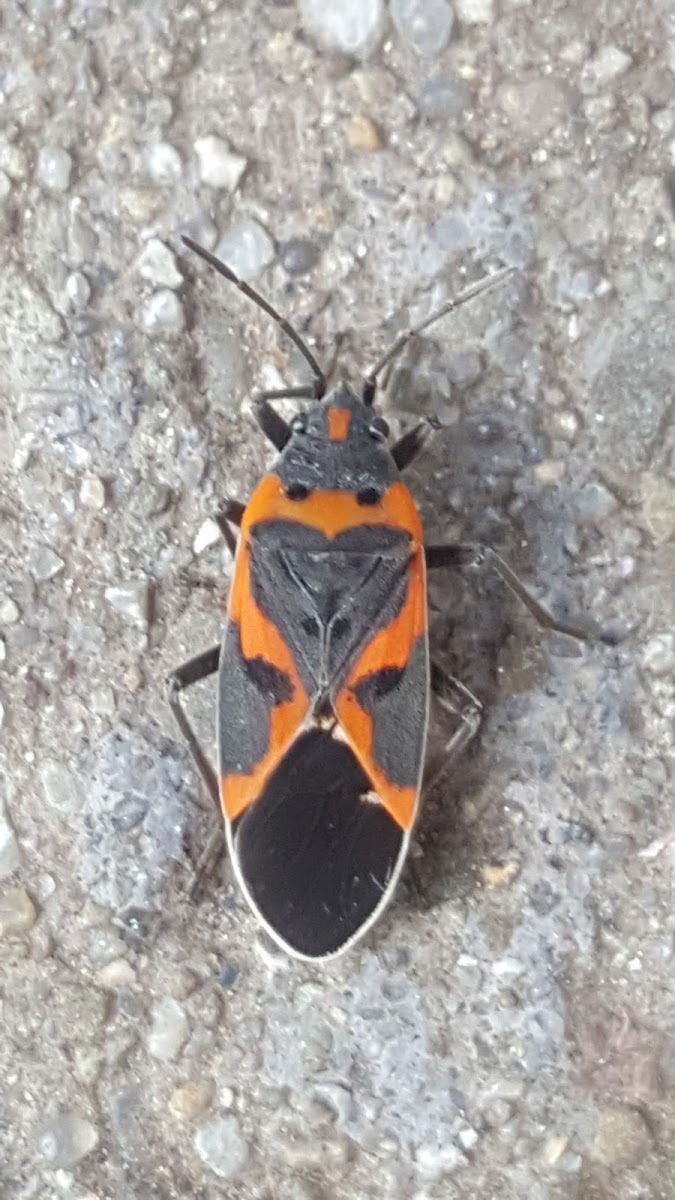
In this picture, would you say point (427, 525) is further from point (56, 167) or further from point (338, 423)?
point (56, 167)

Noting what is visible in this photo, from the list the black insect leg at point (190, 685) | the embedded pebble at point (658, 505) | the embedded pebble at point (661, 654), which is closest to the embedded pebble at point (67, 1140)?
the black insect leg at point (190, 685)

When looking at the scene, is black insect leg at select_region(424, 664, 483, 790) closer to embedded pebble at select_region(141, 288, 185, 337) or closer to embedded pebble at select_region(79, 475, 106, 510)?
embedded pebble at select_region(79, 475, 106, 510)

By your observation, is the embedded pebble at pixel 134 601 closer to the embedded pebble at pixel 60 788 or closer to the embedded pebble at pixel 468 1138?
the embedded pebble at pixel 60 788

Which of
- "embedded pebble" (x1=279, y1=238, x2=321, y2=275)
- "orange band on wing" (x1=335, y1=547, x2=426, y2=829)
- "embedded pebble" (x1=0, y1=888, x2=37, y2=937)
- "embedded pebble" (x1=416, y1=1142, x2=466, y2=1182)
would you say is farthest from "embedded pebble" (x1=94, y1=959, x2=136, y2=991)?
"embedded pebble" (x1=279, y1=238, x2=321, y2=275)

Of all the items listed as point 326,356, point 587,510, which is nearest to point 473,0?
point 326,356

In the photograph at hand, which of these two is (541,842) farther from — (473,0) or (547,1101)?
(473,0)

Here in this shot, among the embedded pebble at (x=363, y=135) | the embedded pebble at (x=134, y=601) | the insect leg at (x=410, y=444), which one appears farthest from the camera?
the embedded pebble at (x=134, y=601)

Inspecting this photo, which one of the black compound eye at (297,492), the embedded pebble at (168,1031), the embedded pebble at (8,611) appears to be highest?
the black compound eye at (297,492)
